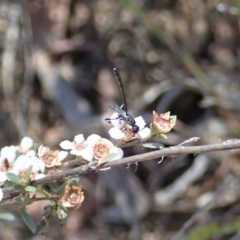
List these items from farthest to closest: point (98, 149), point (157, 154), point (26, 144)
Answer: point (26, 144) → point (98, 149) → point (157, 154)

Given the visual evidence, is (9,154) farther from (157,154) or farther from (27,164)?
(157,154)

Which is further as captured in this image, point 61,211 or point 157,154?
point 61,211

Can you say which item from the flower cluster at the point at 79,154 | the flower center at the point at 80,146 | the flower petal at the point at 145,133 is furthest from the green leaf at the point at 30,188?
the flower petal at the point at 145,133

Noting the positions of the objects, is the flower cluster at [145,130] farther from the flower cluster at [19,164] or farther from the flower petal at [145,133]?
the flower cluster at [19,164]

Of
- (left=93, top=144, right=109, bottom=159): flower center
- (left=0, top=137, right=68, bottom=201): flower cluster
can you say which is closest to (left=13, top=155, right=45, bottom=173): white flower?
(left=0, top=137, right=68, bottom=201): flower cluster

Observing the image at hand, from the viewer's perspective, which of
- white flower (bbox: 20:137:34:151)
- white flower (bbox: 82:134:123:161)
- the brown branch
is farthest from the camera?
white flower (bbox: 20:137:34:151)

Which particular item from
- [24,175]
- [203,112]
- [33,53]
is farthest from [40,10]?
[24,175]

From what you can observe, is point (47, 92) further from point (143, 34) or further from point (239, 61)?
point (239, 61)

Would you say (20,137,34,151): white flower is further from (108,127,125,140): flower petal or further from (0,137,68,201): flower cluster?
(108,127,125,140): flower petal

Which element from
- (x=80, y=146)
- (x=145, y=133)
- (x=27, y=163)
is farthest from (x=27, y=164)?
(x=145, y=133)

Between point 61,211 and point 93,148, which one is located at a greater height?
point 93,148
